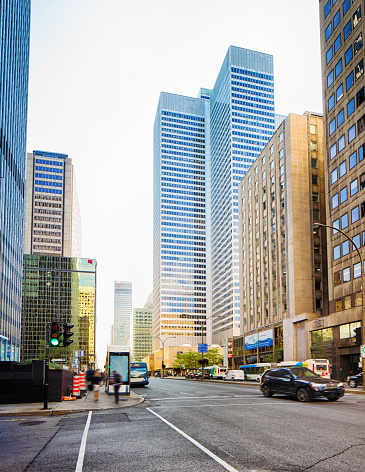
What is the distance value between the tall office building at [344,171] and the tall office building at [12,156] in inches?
1678

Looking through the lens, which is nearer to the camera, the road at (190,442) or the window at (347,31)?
the road at (190,442)

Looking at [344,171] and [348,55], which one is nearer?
[348,55]

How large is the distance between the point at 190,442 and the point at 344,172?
4711cm

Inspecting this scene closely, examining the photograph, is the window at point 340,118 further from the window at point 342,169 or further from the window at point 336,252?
the window at point 336,252

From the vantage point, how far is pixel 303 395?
1981 centimetres

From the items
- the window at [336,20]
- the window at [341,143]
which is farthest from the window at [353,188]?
the window at [336,20]

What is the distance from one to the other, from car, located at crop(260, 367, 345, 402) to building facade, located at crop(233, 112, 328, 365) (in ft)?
127

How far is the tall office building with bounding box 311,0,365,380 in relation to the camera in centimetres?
4847

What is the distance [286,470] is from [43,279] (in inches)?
6022

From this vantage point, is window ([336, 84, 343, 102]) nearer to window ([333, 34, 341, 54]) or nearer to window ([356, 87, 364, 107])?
window ([356, 87, 364, 107])

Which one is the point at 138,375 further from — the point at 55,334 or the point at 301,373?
the point at 55,334

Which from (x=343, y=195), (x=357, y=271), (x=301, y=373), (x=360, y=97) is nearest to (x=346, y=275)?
(x=357, y=271)

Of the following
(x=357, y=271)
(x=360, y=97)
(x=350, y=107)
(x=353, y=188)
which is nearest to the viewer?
(x=357, y=271)

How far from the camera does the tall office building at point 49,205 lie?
177 m
